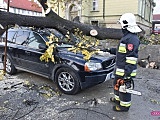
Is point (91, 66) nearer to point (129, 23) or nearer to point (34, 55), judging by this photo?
point (129, 23)

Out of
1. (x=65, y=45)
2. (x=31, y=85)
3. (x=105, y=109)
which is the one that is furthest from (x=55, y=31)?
(x=105, y=109)

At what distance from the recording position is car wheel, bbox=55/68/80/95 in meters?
4.32

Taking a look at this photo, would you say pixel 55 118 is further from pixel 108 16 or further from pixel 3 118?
pixel 108 16

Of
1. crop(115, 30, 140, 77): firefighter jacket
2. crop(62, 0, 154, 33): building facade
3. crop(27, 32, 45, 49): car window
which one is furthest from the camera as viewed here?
crop(62, 0, 154, 33): building facade

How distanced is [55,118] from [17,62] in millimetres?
2938

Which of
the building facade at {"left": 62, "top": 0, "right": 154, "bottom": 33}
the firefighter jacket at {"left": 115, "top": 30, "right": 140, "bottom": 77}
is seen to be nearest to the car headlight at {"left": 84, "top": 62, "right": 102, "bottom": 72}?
the firefighter jacket at {"left": 115, "top": 30, "right": 140, "bottom": 77}

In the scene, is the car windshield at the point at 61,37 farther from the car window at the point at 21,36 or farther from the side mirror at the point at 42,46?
the car window at the point at 21,36

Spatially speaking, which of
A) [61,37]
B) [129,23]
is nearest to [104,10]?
[61,37]

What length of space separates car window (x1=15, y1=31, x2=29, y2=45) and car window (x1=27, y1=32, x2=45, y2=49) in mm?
233

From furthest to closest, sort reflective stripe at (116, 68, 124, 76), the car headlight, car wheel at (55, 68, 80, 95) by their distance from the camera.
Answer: car wheel at (55, 68, 80, 95), the car headlight, reflective stripe at (116, 68, 124, 76)

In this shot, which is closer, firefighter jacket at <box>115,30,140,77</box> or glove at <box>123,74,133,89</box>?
firefighter jacket at <box>115,30,140,77</box>

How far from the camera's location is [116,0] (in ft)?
66.1

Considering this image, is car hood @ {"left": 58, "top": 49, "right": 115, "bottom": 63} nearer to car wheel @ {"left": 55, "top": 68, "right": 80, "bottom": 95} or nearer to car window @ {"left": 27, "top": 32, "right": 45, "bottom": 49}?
car wheel @ {"left": 55, "top": 68, "right": 80, "bottom": 95}

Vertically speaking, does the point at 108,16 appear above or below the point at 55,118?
above
